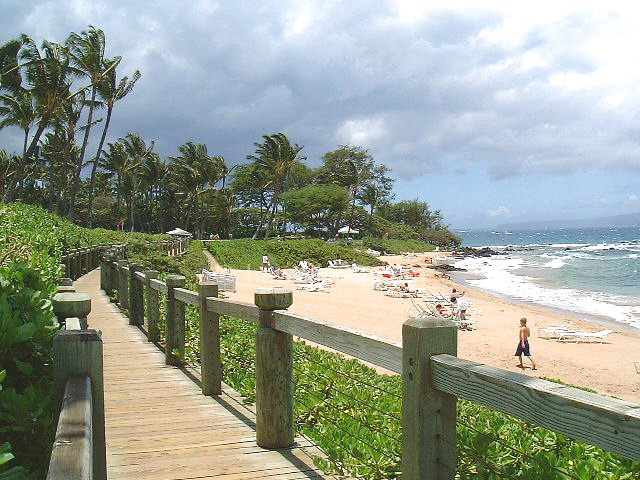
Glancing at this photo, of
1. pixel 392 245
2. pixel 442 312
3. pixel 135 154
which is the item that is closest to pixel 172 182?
pixel 135 154

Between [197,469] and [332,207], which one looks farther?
[332,207]

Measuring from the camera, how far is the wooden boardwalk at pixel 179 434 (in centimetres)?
383

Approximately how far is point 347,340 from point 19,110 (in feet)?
115

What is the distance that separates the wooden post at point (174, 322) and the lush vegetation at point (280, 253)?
108 ft

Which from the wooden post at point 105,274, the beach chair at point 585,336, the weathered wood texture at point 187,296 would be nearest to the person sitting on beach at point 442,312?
the beach chair at point 585,336

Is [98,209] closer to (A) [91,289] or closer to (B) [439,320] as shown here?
(A) [91,289]

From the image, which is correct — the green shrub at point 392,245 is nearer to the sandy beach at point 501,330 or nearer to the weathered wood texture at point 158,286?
the sandy beach at point 501,330

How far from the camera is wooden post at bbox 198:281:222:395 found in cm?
565

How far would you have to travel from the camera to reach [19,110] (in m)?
33.2

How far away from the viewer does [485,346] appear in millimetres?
17531

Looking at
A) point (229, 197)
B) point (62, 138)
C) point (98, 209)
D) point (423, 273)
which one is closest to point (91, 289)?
point (423, 273)

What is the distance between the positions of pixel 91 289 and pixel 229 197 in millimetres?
54877

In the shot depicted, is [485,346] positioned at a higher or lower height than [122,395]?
lower

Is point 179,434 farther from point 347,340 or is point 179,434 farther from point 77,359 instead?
point 77,359
